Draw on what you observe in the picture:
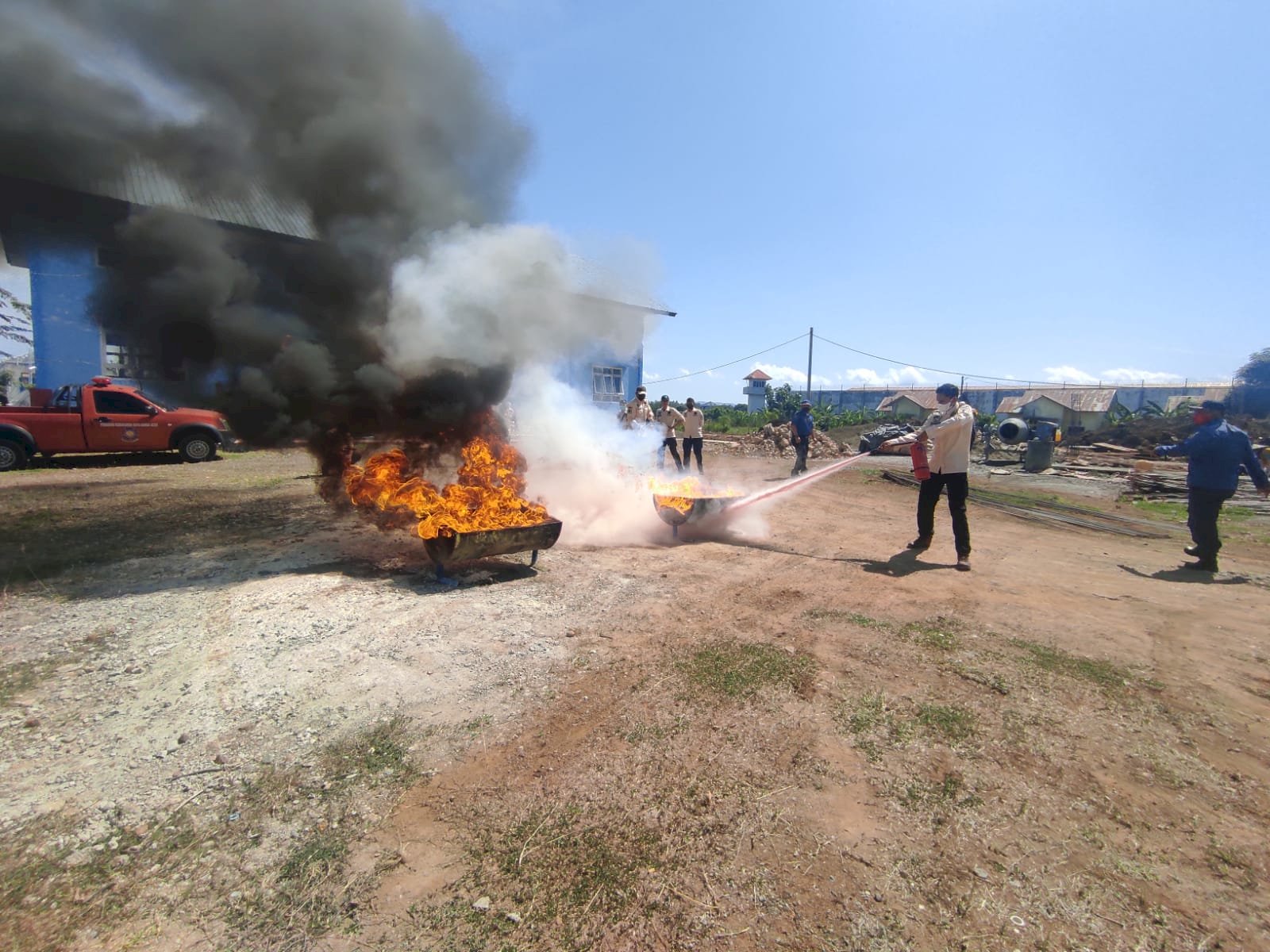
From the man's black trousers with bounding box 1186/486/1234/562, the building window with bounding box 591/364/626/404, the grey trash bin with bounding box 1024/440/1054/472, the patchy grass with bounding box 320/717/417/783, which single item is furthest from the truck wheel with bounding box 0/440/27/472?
the grey trash bin with bounding box 1024/440/1054/472

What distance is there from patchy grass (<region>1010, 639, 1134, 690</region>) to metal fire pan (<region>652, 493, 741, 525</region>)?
3.90 meters

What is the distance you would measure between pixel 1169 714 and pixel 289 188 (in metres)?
10.2

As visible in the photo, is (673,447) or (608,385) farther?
(608,385)

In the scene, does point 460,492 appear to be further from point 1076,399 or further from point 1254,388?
point 1076,399

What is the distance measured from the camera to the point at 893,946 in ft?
7.25

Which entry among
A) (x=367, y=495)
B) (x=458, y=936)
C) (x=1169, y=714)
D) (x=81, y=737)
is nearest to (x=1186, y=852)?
(x=1169, y=714)

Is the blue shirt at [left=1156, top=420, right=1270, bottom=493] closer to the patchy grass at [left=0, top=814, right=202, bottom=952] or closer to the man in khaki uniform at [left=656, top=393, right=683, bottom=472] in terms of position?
the man in khaki uniform at [left=656, top=393, right=683, bottom=472]

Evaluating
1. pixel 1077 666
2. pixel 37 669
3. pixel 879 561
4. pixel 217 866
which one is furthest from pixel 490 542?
pixel 1077 666

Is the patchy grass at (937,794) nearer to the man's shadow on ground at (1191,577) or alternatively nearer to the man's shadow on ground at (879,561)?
the man's shadow on ground at (879,561)

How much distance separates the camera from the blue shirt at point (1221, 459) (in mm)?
6984

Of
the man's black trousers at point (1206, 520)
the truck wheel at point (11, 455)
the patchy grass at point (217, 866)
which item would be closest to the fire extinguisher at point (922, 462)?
the man's black trousers at point (1206, 520)

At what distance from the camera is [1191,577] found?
270 inches

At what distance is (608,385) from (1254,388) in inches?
1362

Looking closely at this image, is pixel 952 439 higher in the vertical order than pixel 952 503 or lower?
higher
